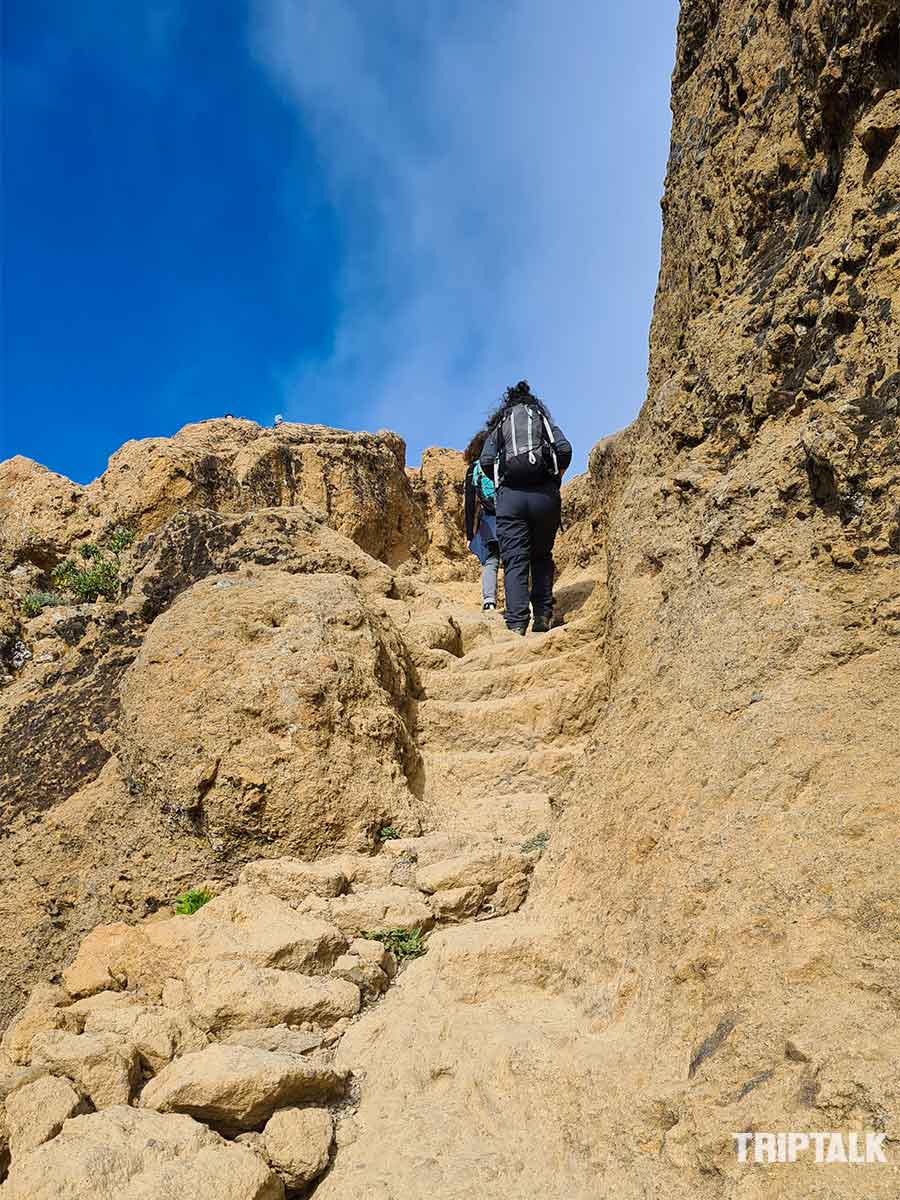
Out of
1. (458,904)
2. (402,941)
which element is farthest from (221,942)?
(458,904)

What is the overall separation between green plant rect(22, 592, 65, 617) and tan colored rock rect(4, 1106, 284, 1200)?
538 cm

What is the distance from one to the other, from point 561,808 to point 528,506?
3.91m

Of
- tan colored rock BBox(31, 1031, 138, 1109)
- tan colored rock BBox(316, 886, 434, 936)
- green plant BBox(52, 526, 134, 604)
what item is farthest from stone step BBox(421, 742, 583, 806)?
green plant BBox(52, 526, 134, 604)

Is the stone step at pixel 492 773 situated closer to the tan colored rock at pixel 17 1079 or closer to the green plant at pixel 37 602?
the tan colored rock at pixel 17 1079

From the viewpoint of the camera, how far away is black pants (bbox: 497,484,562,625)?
7.18 meters

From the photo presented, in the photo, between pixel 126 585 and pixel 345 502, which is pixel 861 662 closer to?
pixel 126 585

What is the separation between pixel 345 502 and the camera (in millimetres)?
12688

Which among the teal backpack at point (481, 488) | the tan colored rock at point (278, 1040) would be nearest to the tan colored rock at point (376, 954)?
the tan colored rock at point (278, 1040)

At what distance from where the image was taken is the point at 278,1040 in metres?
2.63

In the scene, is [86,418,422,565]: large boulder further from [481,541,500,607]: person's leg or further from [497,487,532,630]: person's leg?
[497,487,532,630]: person's leg

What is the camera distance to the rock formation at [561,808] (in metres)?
2.00

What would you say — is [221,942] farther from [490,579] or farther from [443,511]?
[443,511]

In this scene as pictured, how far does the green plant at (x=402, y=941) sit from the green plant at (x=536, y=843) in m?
0.64

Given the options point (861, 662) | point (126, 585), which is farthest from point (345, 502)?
point (861, 662)
